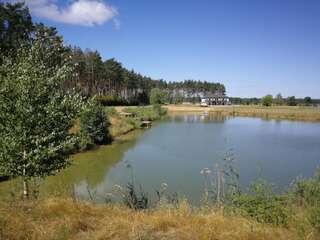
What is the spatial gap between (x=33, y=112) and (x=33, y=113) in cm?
2

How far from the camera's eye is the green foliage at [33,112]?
6.09 metres

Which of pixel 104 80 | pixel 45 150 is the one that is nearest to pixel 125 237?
pixel 45 150

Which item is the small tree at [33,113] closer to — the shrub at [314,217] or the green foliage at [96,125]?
the shrub at [314,217]

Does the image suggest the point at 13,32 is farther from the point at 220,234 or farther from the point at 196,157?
the point at 220,234

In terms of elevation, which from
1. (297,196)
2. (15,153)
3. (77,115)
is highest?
A: (77,115)

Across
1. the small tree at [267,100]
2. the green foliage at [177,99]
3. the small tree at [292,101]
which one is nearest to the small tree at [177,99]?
the green foliage at [177,99]

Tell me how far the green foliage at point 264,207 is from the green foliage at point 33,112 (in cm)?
393

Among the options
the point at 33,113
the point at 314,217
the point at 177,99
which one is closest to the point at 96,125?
the point at 33,113

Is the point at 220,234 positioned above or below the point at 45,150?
below

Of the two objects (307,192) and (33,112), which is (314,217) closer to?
(307,192)

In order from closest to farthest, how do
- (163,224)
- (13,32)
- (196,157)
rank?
(163,224)
(196,157)
(13,32)

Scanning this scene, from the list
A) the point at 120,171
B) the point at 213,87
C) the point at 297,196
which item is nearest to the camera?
the point at 297,196

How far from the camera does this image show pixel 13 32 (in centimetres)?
2655

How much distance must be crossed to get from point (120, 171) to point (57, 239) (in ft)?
44.5
